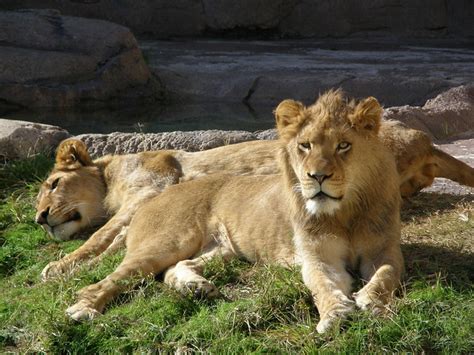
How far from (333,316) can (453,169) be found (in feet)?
9.21

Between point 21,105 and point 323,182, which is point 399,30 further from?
point 323,182

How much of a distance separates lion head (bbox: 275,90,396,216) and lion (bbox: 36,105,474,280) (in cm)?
166

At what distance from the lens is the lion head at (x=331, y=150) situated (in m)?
5.10

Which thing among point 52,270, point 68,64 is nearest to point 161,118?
point 68,64

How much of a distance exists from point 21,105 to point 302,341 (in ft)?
27.1

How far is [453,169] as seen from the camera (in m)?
7.25

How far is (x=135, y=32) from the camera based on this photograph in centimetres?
1722

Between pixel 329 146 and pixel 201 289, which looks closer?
pixel 329 146

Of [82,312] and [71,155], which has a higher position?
[82,312]

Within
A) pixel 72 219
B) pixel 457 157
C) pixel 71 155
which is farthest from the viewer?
pixel 457 157

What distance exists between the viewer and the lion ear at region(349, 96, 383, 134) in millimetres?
5297

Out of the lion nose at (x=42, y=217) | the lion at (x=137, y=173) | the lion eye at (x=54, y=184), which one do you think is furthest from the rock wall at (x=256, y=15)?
the lion nose at (x=42, y=217)

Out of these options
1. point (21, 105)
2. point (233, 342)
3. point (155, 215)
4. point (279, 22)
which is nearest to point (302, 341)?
point (233, 342)

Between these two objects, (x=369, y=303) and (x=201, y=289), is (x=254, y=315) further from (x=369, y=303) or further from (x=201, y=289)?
(x=369, y=303)
